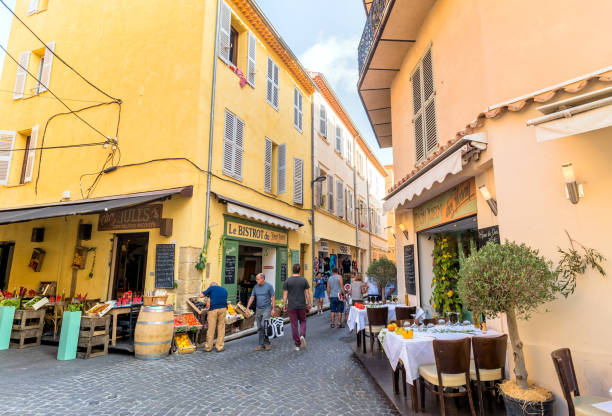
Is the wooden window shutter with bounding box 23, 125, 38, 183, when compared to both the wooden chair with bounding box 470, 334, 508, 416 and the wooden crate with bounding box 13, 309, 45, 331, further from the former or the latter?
the wooden chair with bounding box 470, 334, 508, 416

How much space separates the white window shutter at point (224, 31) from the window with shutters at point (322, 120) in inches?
279

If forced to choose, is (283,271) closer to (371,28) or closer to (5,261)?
(371,28)

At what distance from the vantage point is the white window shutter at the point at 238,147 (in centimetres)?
961

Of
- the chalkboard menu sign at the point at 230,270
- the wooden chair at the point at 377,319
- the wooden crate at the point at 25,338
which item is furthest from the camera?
the chalkboard menu sign at the point at 230,270

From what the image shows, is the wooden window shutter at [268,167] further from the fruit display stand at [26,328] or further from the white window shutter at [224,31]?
the fruit display stand at [26,328]

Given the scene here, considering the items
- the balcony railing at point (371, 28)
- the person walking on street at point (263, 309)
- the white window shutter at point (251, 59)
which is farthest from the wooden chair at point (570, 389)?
the white window shutter at point (251, 59)

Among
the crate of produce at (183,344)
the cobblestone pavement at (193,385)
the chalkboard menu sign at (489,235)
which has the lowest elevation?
the cobblestone pavement at (193,385)

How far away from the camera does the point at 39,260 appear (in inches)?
373

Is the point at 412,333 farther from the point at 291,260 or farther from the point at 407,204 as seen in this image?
the point at 291,260

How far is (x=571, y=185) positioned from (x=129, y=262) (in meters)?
9.83

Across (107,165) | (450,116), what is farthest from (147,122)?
(450,116)

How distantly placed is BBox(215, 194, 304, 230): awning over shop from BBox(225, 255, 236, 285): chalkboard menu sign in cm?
118

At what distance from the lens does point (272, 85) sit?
1204 centimetres

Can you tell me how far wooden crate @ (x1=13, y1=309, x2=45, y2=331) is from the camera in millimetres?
Answer: 6992
